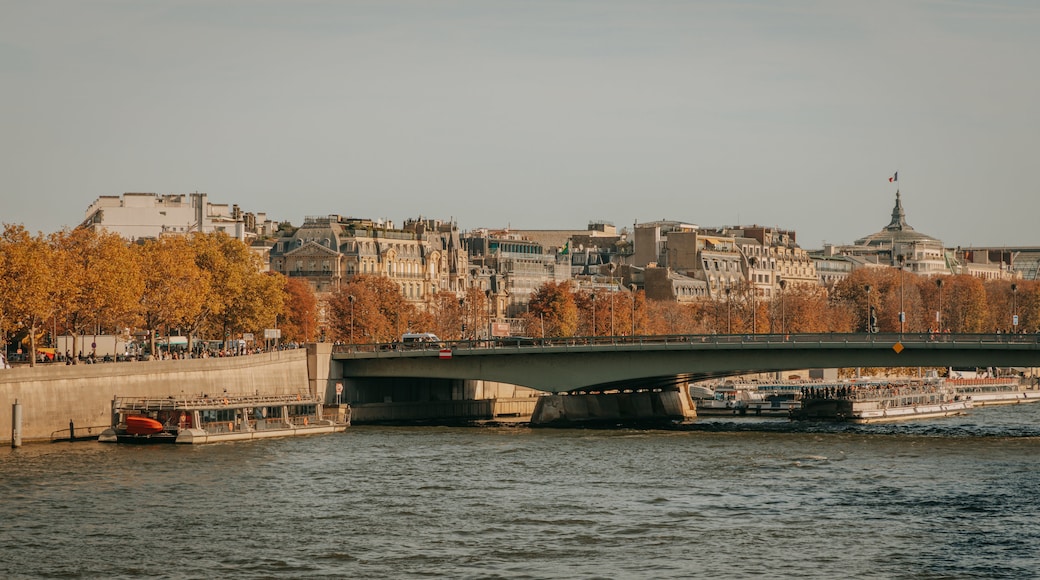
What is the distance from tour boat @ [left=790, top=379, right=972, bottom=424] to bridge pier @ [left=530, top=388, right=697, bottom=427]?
27.6 feet

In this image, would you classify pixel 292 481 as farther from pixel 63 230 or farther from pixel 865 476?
pixel 63 230

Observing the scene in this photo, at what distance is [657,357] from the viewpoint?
105125 millimetres

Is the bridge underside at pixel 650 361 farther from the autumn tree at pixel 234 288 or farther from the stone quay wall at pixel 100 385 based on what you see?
the autumn tree at pixel 234 288

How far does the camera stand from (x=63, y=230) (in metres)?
107

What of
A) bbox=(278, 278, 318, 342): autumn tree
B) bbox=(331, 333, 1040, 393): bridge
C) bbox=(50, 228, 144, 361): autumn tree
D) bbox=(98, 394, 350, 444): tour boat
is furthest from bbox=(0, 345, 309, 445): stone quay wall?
bbox=(278, 278, 318, 342): autumn tree

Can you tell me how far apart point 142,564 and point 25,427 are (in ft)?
113

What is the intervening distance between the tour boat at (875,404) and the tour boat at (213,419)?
3553 cm

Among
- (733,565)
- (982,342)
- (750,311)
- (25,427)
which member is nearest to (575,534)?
(733,565)

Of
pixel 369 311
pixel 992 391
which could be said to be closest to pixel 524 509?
pixel 369 311

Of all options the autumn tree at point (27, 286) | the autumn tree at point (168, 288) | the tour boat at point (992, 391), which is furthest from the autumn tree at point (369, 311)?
the autumn tree at point (27, 286)

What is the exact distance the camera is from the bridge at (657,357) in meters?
99.1

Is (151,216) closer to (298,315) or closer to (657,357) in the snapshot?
(298,315)

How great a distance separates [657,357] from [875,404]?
2614 cm

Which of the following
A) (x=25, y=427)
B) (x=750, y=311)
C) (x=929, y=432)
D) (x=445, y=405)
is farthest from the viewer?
(x=750, y=311)
